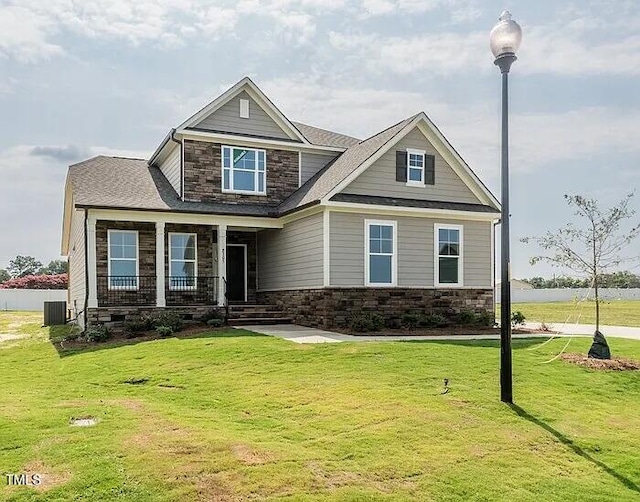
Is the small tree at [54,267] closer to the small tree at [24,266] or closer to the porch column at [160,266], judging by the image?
the small tree at [24,266]

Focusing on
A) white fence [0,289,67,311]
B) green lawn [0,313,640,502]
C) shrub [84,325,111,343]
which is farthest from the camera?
white fence [0,289,67,311]

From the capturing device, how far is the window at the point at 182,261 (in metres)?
20.0

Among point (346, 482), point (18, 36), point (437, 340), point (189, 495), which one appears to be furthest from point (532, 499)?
point (18, 36)

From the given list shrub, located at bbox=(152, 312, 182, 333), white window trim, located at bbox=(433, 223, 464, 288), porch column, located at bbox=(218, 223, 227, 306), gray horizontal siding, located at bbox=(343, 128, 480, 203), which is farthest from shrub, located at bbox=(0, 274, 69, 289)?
white window trim, located at bbox=(433, 223, 464, 288)

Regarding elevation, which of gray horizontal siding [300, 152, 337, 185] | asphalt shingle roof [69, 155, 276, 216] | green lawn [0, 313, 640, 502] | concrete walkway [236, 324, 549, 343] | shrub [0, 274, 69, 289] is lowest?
green lawn [0, 313, 640, 502]

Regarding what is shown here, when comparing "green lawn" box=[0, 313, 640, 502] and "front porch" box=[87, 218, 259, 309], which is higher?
"front porch" box=[87, 218, 259, 309]

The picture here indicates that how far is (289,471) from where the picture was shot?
5895 millimetres

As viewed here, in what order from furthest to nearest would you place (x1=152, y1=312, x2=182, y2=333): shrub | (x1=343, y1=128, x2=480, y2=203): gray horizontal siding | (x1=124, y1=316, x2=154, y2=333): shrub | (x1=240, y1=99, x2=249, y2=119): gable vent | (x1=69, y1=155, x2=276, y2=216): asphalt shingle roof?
(x1=240, y1=99, x2=249, y2=119): gable vent
(x1=343, y1=128, x2=480, y2=203): gray horizontal siding
(x1=69, y1=155, x2=276, y2=216): asphalt shingle roof
(x1=152, y1=312, x2=182, y2=333): shrub
(x1=124, y1=316, x2=154, y2=333): shrub

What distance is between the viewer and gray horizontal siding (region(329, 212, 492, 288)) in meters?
17.5

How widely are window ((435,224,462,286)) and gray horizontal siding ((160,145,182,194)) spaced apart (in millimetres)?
8814

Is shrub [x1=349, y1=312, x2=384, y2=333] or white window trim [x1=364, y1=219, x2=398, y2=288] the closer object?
shrub [x1=349, y1=312, x2=384, y2=333]

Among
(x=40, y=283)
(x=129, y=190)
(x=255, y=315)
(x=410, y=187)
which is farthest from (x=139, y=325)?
(x=40, y=283)

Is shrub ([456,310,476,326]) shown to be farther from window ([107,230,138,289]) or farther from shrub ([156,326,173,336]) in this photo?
window ([107,230,138,289])

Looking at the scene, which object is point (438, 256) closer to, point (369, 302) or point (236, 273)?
point (369, 302)
